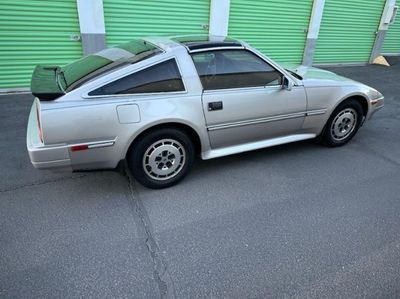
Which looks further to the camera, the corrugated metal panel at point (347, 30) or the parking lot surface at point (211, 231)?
the corrugated metal panel at point (347, 30)

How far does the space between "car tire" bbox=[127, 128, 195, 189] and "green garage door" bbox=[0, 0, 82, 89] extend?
4532 millimetres

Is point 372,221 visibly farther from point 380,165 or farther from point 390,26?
point 390,26

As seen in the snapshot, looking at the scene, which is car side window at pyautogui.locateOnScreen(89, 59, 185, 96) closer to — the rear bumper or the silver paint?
the silver paint

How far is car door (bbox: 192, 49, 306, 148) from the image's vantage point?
320cm

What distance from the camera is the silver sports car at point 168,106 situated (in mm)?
2689

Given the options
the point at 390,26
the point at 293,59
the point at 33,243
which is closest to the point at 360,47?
the point at 390,26

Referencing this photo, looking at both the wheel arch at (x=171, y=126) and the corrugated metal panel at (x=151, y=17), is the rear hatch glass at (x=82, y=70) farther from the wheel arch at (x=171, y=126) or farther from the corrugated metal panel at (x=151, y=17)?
the corrugated metal panel at (x=151, y=17)

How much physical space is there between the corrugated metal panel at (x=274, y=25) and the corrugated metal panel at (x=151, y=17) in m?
1.02

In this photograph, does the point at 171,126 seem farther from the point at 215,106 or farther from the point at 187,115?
the point at 215,106

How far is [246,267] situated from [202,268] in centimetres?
34

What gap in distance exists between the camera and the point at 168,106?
2959 mm

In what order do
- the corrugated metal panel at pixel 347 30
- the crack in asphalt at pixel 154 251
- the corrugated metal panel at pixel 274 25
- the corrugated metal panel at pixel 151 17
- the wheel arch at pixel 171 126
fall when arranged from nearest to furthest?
the crack in asphalt at pixel 154 251, the wheel arch at pixel 171 126, the corrugated metal panel at pixel 151 17, the corrugated metal panel at pixel 274 25, the corrugated metal panel at pixel 347 30

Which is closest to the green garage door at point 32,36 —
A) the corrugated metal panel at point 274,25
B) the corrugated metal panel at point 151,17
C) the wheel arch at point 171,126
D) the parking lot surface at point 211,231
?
the corrugated metal panel at point 151,17

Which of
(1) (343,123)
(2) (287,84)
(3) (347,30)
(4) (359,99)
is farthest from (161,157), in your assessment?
(3) (347,30)
